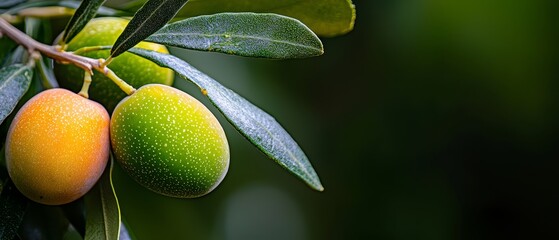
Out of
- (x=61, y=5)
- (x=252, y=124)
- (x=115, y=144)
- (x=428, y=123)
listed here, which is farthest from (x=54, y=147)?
(x=428, y=123)

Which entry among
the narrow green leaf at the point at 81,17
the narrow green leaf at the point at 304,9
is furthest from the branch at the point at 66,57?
the narrow green leaf at the point at 304,9

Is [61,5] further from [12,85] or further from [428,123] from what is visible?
[428,123]

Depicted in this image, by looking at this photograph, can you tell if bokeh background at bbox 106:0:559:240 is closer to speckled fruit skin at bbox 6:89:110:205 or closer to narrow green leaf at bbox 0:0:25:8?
narrow green leaf at bbox 0:0:25:8

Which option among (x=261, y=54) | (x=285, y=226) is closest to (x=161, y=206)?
(x=285, y=226)

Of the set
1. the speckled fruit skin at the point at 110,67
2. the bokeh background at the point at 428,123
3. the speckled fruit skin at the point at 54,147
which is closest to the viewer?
the speckled fruit skin at the point at 54,147

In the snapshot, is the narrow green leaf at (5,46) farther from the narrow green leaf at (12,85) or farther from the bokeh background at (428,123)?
the bokeh background at (428,123)
